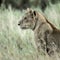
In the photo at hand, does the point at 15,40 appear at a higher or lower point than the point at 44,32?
lower

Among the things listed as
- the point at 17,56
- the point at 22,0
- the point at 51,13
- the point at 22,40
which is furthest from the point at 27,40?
the point at 22,0

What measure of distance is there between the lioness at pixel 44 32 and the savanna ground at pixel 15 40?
0.22 meters

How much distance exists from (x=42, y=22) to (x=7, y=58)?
1.22 metres

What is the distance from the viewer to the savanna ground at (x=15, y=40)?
750cm

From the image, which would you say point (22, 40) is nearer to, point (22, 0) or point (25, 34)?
point (25, 34)

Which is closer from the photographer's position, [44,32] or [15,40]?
[44,32]

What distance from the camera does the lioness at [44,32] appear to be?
7.81 meters

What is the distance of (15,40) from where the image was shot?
919 cm

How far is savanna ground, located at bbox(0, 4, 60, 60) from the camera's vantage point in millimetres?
7504

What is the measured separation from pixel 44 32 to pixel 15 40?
1.36 metres

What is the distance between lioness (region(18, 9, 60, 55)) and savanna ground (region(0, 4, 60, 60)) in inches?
8.6

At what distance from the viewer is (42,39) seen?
25.9ft

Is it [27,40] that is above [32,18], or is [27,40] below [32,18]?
below

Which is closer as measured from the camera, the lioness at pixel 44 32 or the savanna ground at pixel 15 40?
the savanna ground at pixel 15 40
